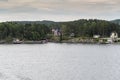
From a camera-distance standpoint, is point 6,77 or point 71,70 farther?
point 71,70

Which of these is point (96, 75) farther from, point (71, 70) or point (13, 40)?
point (13, 40)

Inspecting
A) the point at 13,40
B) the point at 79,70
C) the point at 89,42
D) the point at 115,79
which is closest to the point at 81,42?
the point at 89,42

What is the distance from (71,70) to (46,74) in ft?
22.3

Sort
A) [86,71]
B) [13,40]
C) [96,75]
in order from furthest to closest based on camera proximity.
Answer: [13,40], [86,71], [96,75]

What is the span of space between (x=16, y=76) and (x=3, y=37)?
138 metres

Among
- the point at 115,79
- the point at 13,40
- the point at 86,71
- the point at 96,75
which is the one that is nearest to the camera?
the point at 115,79

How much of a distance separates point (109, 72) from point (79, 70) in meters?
5.59

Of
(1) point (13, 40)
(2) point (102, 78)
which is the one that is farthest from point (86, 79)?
(1) point (13, 40)

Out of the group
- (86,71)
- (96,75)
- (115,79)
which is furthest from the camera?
(86,71)

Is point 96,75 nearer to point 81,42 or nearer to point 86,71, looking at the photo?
point 86,71

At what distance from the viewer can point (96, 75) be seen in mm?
63875

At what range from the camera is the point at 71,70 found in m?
71.4

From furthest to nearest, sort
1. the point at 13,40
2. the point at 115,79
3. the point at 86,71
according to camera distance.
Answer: the point at 13,40 → the point at 86,71 → the point at 115,79

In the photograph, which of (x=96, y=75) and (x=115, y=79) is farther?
(x=96, y=75)
